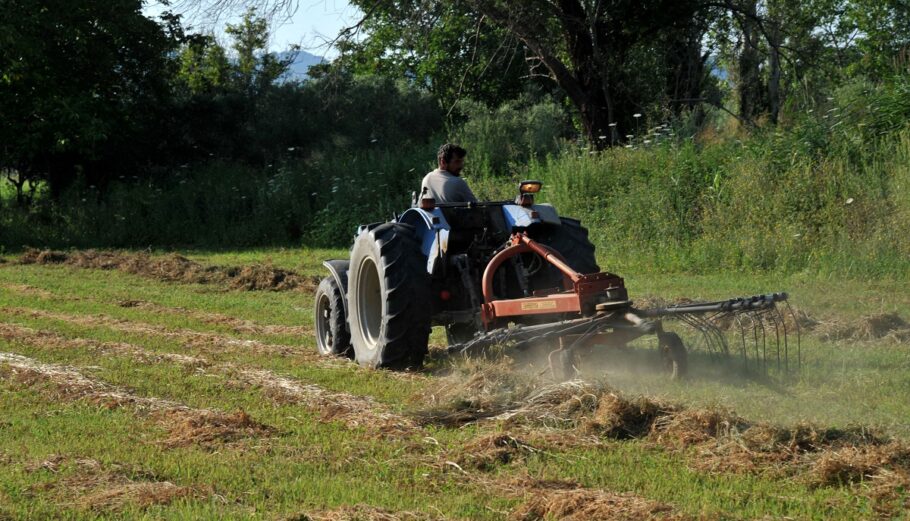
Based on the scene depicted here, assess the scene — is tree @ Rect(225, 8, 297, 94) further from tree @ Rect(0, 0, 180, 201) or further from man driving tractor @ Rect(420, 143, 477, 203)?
man driving tractor @ Rect(420, 143, 477, 203)

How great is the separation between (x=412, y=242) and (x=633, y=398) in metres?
2.94

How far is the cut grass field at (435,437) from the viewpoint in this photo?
5.27 m

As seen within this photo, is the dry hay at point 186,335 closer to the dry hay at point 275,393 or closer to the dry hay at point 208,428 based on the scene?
the dry hay at point 275,393

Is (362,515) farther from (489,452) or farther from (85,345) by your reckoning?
(85,345)

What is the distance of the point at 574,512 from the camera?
4988 millimetres

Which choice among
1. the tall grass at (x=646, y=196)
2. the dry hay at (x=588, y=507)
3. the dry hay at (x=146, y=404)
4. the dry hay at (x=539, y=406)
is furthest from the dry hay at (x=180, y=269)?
the dry hay at (x=588, y=507)

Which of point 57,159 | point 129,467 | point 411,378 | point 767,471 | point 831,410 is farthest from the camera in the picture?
point 57,159

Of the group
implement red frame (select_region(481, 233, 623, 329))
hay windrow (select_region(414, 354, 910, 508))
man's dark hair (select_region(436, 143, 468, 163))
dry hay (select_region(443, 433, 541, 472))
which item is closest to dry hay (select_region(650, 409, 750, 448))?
hay windrow (select_region(414, 354, 910, 508))

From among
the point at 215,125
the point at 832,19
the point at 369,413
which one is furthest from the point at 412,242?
the point at 832,19

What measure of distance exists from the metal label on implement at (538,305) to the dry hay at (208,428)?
Answer: 94.6 inches

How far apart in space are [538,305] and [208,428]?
278 centimetres

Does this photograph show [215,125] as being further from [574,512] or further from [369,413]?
[574,512]

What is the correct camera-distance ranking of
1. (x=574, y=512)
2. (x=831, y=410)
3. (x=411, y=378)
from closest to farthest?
(x=574, y=512)
(x=831, y=410)
(x=411, y=378)

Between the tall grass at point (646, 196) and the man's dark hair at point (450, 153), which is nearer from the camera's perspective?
the man's dark hair at point (450, 153)
